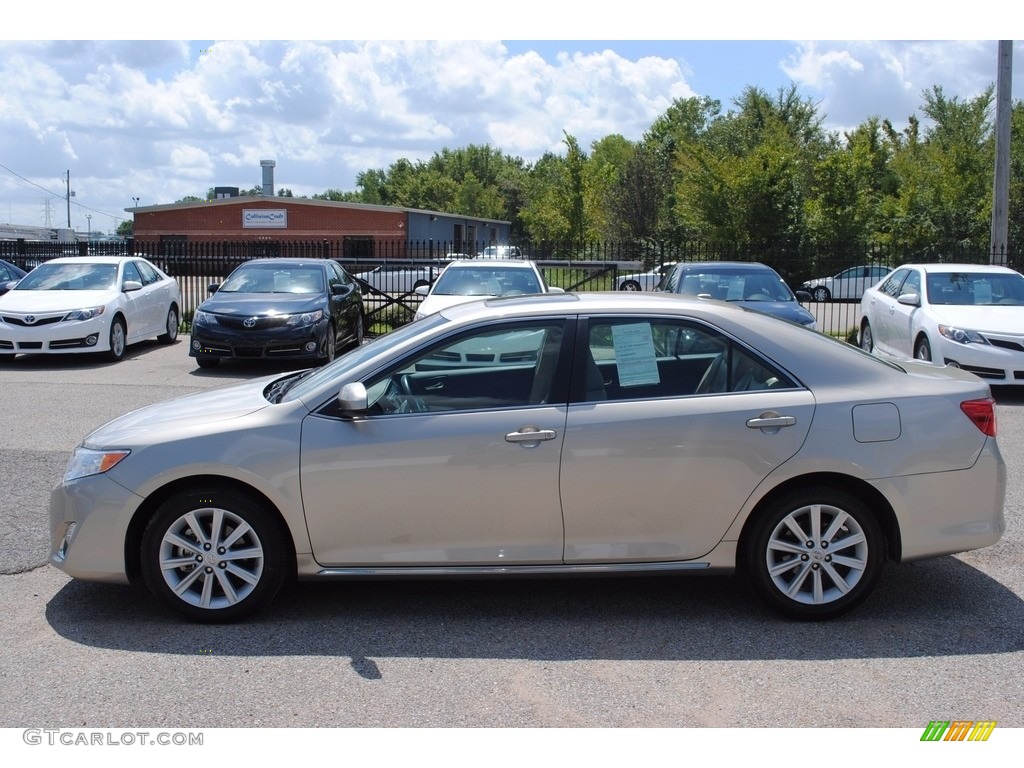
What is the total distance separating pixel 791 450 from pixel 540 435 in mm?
1146

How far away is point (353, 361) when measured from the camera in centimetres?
516

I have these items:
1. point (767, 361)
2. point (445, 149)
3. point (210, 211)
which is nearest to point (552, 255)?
point (767, 361)

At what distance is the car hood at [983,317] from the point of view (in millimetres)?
11688

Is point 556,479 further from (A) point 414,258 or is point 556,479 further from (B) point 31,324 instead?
(A) point 414,258

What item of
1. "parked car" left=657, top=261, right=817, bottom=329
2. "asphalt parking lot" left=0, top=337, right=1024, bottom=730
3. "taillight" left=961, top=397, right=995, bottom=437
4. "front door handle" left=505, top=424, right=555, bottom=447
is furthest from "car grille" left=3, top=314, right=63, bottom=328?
"taillight" left=961, top=397, right=995, bottom=437

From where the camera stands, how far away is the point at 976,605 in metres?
5.05

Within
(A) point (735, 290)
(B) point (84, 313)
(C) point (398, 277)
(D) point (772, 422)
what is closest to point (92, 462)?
(D) point (772, 422)

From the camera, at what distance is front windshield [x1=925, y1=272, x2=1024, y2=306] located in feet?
41.7

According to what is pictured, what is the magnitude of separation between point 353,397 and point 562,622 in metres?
1.45

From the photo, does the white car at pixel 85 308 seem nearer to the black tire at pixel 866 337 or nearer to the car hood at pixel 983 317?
the black tire at pixel 866 337

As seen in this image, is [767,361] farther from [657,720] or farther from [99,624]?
[99,624]

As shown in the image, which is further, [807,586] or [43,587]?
[43,587]

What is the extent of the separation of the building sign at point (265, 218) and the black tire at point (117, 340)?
3833 centimetres

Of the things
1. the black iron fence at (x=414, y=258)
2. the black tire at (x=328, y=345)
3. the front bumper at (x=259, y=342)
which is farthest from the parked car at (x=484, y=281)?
the black iron fence at (x=414, y=258)
